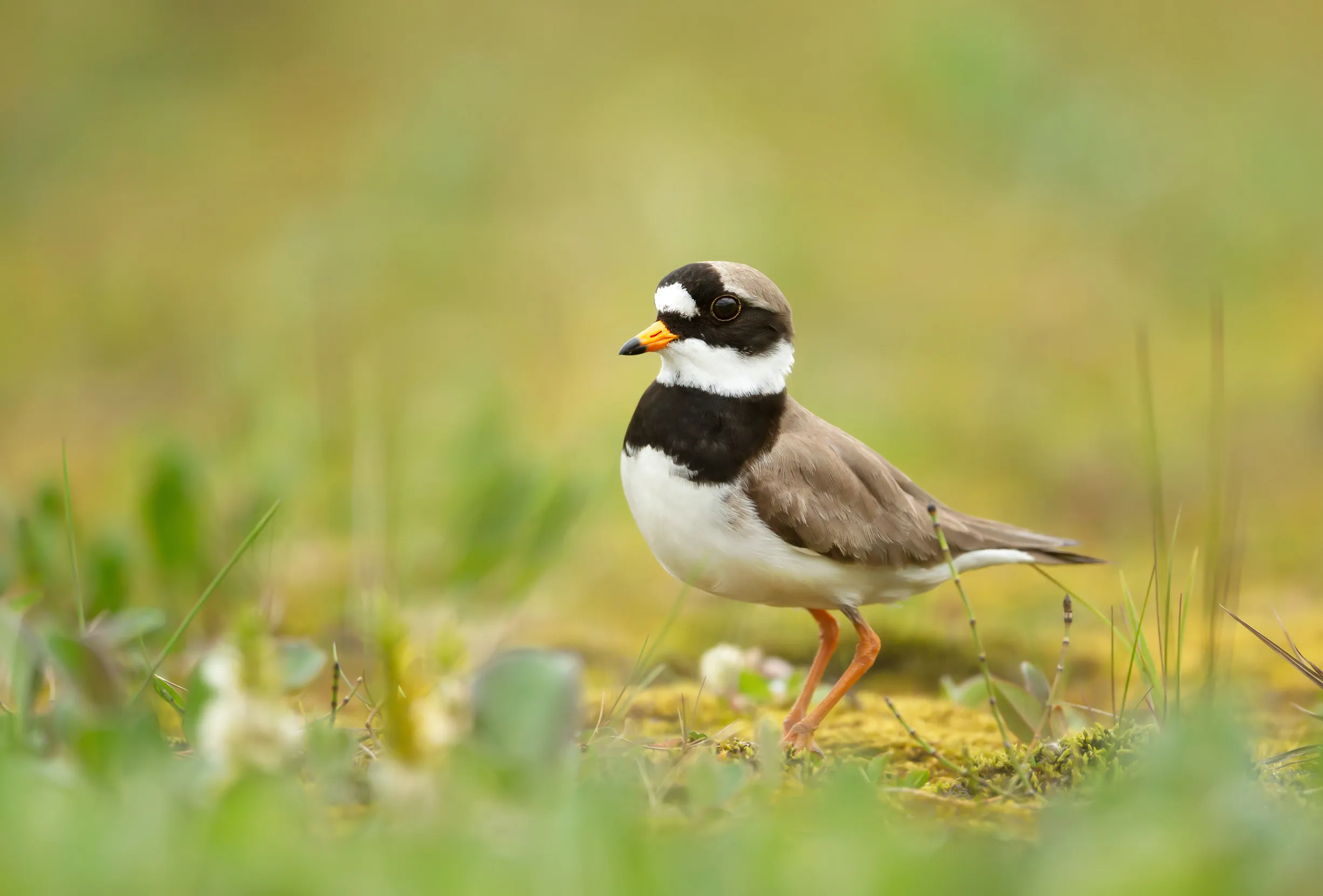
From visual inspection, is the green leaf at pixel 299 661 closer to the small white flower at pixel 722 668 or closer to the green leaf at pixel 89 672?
the green leaf at pixel 89 672

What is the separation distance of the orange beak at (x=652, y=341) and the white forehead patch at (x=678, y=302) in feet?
0.15

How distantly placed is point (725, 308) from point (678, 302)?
102 millimetres

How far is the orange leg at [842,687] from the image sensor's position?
249cm

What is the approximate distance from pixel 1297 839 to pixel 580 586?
2817mm

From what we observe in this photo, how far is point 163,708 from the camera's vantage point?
2.98 metres

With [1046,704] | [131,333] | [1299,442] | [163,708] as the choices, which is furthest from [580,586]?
[131,333]

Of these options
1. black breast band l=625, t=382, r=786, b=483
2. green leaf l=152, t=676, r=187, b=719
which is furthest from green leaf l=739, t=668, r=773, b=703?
green leaf l=152, t=676, r=187, b=719

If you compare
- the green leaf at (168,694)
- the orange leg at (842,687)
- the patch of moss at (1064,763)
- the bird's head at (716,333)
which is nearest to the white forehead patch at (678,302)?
the bird's head at (716,333)

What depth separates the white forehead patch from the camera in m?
2.69

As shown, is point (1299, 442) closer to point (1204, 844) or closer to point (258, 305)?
point (1204, 844)

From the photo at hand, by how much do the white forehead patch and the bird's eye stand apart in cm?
4

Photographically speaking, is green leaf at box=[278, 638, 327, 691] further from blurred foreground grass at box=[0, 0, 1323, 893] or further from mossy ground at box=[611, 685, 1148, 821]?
mossy ground at box=[611, 685, 1148, 821]

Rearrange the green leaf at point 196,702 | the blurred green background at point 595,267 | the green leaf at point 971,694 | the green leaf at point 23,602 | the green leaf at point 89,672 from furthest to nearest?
the blurred green background at point 595,267 < the green leaf at point 971,694 < the green leaf at point 23,602 < the green leaf at point 196,702 < the green leaf at point 89,672

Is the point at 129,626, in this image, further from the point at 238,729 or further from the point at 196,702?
the point at 238,729
